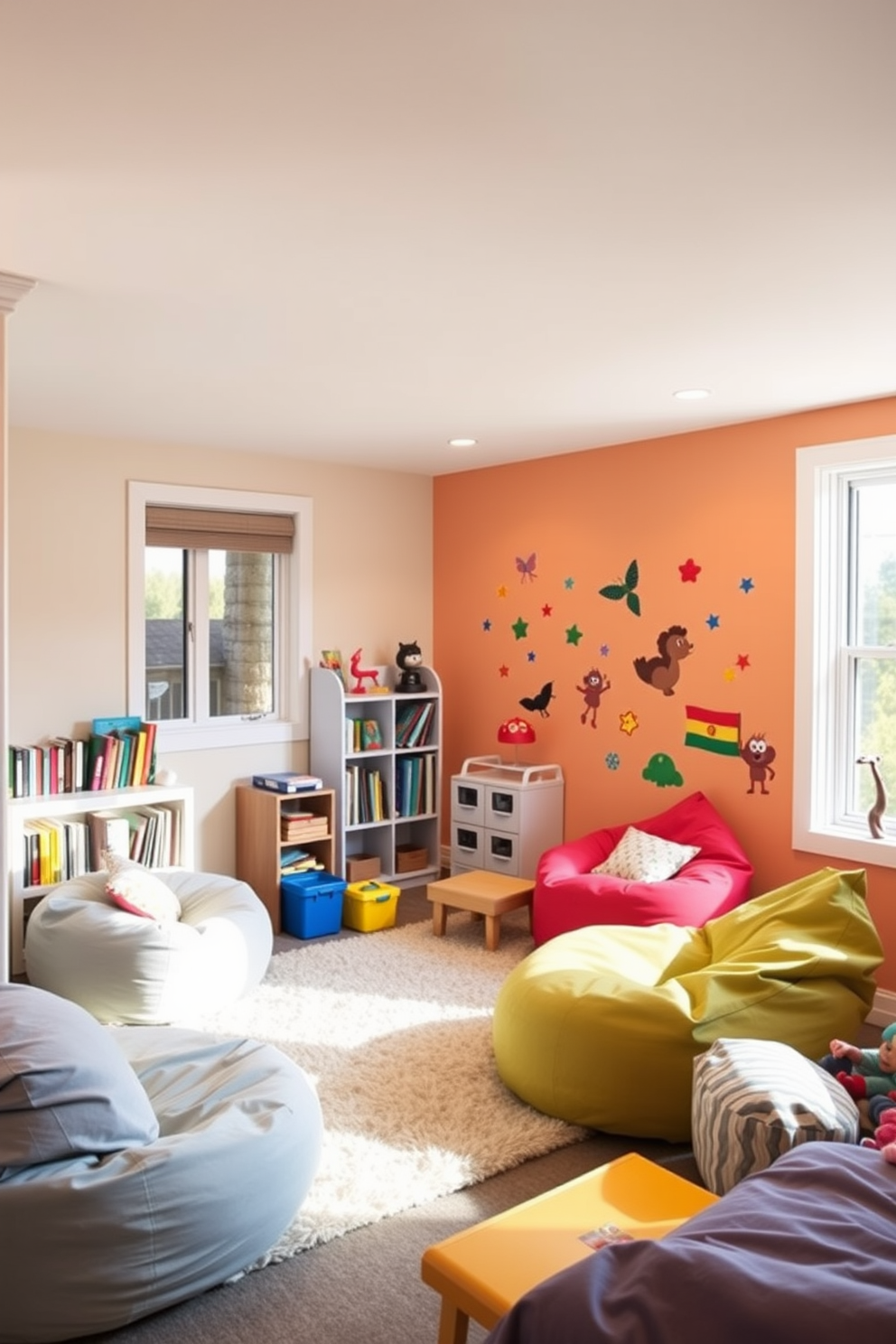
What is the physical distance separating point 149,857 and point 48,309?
99.7 inches

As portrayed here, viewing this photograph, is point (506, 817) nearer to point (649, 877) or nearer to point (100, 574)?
point (649, 877)

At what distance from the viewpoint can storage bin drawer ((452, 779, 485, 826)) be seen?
547 centimetres

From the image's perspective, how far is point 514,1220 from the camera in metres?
2.05

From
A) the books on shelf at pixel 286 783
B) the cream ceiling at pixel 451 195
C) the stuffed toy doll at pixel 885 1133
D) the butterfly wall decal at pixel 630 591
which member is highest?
the cream ceiling at pixel 451 195

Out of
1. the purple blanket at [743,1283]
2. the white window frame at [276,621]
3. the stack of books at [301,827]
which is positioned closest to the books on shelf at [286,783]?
the stack of books at [301,827]

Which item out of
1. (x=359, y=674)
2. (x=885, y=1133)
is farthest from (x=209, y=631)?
(x=885, y=1133)

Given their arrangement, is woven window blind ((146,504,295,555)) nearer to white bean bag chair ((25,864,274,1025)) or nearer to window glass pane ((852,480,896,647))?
white bean bag chair ((25,864,274,1025))

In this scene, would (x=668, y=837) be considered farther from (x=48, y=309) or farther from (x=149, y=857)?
(x=48, y=309)

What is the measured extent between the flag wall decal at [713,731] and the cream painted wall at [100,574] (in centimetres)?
209

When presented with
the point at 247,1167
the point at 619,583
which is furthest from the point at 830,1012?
the point at 619,583

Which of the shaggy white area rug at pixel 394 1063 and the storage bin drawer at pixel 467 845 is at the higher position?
the storage bin drawer at pixel 467 845

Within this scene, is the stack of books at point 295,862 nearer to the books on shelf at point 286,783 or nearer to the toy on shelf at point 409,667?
the books on shelf at point 286,783

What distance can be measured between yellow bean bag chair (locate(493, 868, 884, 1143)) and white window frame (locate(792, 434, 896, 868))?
808 mm

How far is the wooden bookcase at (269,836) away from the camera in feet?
16.7
